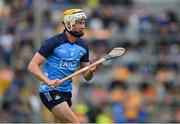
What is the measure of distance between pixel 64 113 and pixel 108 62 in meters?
9.54

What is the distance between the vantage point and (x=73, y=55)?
11.8 m

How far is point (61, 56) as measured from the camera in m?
11.8

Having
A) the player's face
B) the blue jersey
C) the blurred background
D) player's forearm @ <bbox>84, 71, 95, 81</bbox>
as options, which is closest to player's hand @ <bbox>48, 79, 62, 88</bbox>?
the blue jersey

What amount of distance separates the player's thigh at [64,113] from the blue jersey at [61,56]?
0.26 metres

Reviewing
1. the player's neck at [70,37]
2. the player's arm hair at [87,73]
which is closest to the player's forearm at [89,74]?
the player's arm hair at [87,73]

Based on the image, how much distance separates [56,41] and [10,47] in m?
9.68

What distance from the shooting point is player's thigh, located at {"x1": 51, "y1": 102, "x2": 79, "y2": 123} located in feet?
38.2

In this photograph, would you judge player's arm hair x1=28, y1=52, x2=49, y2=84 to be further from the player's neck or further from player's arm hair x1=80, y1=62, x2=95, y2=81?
player's arm hair x1=80, y1=62, x2=95, y2=81

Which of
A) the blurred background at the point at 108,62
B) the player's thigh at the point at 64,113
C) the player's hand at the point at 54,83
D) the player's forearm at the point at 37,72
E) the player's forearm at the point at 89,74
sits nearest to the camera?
the player's hand at the point at 54,83

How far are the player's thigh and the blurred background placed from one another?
6.43 m

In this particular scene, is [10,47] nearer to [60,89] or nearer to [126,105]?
[126,105]

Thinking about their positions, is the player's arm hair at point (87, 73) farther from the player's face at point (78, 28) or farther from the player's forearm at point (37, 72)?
the player's forearm at point (37, 72)

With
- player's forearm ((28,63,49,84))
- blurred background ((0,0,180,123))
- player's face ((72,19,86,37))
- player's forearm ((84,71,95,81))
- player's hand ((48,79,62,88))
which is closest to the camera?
player's hand ((48,79,62,88))

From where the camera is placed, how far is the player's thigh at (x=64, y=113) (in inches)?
458
